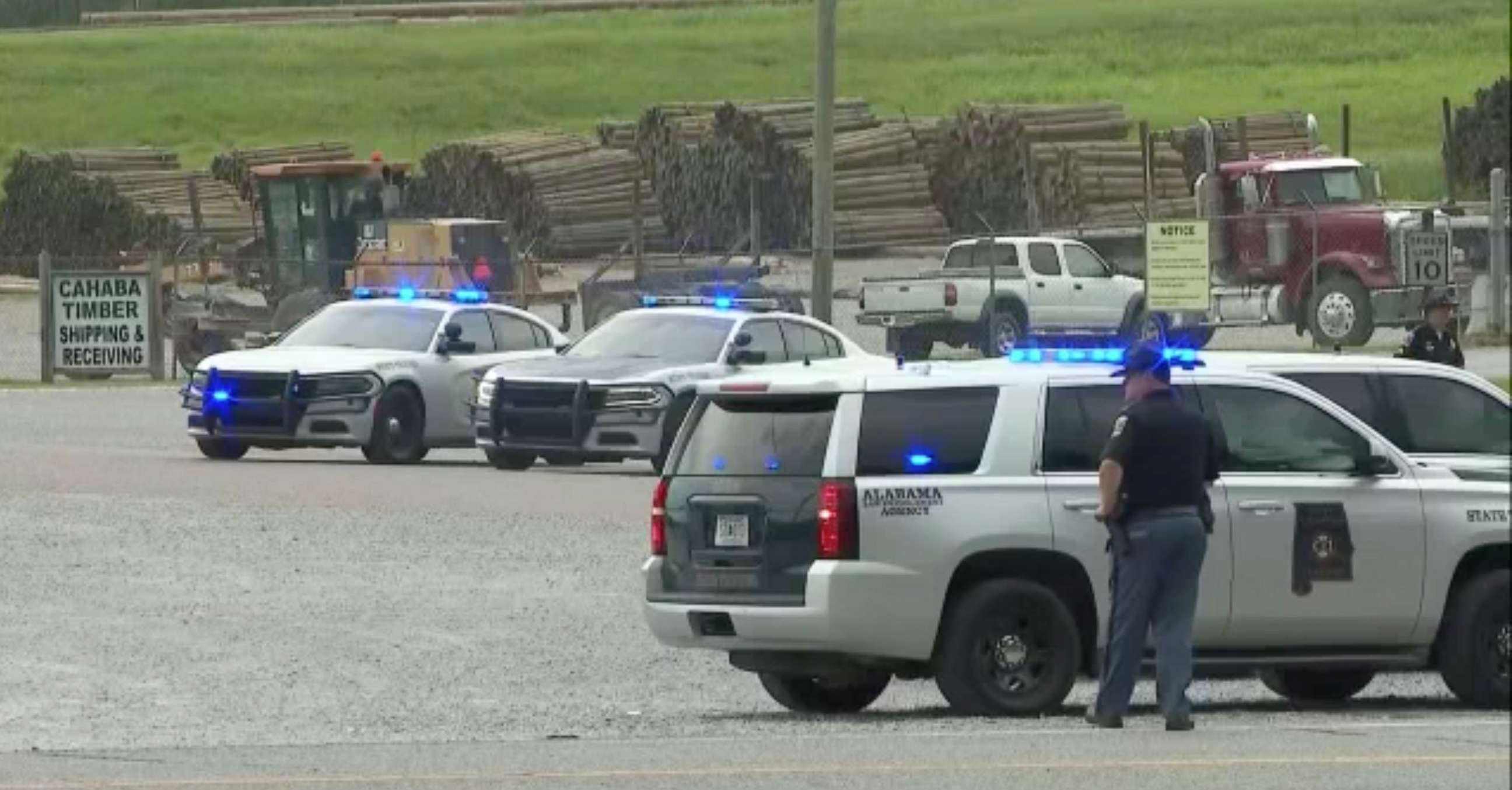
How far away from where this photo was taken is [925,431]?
46.9 feet

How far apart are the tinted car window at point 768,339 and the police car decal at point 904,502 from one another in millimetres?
13904

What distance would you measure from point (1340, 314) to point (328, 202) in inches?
820

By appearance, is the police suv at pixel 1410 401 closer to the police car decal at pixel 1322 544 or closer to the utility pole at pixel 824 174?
the police car decal at pixel 1322 544

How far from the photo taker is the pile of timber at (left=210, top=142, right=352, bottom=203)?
63125mm

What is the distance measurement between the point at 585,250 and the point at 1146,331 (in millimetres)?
27447

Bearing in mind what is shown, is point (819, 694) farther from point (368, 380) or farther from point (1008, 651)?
point (368, 380)

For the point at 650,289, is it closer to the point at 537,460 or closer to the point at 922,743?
the point at 537,460

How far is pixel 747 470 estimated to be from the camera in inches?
567

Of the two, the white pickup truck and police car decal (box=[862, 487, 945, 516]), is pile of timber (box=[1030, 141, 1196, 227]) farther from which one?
police car decal (box=[862, 487, 945, 516])

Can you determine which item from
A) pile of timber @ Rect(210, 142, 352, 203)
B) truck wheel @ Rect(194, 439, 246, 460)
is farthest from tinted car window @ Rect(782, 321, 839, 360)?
pile of timber @ Rect(210, 142, 352, 203)

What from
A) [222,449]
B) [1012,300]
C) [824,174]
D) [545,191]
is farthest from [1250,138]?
[222,449]

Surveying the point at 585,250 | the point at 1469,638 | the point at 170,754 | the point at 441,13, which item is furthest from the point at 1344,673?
the point at 441,13

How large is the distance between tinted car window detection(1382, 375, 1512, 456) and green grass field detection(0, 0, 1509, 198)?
48718 millimetres

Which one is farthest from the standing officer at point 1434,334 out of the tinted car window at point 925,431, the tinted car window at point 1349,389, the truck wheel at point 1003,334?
the truck wheel at point 1003,334
